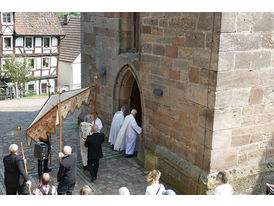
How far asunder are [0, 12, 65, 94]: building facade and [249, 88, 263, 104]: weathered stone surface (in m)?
23.9

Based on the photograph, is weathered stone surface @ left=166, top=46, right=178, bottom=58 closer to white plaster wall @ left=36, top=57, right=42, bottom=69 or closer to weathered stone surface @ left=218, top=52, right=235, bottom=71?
weathered stone surface @ left=218, top=52, right=235, bottom=71

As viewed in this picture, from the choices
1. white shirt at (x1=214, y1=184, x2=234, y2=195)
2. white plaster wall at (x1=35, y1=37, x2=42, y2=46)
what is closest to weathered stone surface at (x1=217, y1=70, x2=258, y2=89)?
white shirt at (x1=214, y1=184, x2=234, y2=195)

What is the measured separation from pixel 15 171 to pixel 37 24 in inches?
949

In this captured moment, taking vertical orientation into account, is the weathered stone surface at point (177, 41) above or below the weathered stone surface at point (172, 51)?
above

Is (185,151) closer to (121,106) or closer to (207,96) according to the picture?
(207,96)

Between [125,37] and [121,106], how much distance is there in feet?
6.60

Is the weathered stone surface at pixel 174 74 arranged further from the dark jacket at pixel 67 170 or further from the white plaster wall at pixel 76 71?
the white plaster wall at pixel 76 71

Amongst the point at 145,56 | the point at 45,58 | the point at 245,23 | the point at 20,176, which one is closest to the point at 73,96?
the point at 145,56

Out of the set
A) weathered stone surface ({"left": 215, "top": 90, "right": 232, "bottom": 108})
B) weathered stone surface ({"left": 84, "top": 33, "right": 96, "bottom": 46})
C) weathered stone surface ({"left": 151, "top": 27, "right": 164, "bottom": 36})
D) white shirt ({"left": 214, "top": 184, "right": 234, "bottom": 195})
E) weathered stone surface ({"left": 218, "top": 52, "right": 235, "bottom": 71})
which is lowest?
white shirt ({"left": 214, "top": 184, "right": 234, "bottom": 195})

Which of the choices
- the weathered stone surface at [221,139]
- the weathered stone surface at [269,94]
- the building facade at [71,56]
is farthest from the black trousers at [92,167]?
the building facade at [71,56]

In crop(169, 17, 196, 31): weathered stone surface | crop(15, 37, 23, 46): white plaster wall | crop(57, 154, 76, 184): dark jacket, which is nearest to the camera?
crop(57, 154, 76, 184): dark jacket

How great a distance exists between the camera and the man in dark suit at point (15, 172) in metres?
6.70

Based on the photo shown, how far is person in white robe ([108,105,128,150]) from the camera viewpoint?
1038cm

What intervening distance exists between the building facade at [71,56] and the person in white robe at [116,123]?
2353 cm
